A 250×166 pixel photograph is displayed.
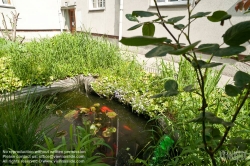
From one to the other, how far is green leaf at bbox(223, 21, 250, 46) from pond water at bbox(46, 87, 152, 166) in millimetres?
1982

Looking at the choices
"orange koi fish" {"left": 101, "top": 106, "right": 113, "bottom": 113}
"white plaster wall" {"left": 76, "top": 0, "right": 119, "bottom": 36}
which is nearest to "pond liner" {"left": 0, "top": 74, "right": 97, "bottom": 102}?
"orange koi fish" {"left": 101, "top": 106, "right": 113, "bottom": 113}

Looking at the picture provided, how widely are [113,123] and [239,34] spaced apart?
2.97 m

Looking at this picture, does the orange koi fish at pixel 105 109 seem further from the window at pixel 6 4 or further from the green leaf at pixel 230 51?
the window at pixel 6 4

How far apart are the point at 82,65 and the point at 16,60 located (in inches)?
66.2

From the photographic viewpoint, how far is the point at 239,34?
41cm

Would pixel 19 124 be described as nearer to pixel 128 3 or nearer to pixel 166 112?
pixel 166 112

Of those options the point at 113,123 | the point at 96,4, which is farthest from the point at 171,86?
the point at 96,4

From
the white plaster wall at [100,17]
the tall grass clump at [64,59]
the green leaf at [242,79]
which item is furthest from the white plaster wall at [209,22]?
the green leaf at [242,79]

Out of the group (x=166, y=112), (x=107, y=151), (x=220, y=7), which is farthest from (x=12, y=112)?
(x=220, y=7)

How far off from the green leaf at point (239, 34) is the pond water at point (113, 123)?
198 cm

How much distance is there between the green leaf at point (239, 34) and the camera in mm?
405

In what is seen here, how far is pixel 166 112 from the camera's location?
2703 millimetres

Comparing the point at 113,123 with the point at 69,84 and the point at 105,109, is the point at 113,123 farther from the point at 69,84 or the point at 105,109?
the point at 69,84

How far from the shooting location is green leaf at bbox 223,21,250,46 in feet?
1.33
